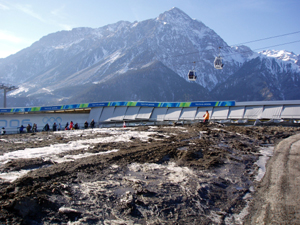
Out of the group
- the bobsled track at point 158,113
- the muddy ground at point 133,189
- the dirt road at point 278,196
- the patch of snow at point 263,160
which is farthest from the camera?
the bobsled track at point 158,113

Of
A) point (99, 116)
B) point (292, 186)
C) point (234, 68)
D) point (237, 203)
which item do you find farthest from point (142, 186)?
point (234, 68)

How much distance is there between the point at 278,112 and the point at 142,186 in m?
23.1

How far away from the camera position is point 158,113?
97.2 ft

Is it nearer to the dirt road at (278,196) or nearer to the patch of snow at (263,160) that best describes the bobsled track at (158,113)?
the patch of snow at (263,160)

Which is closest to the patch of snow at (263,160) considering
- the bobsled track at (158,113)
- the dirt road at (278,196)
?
the dirt road at (278,196)

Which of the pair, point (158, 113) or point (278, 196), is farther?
point (158, 113)

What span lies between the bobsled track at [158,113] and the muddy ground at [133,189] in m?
16.1

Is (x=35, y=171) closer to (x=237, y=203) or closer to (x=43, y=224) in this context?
(x=43, y=224)

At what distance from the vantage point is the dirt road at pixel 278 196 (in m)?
5.11

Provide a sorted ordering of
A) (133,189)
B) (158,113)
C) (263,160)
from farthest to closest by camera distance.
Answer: (158,113)
(263,160)
(133,189)

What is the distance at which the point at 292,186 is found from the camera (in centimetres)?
665

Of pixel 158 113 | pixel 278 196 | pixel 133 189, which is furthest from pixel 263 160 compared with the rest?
pixel 158 113

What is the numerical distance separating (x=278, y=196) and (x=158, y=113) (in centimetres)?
2377

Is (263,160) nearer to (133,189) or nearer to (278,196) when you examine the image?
(278,196)
